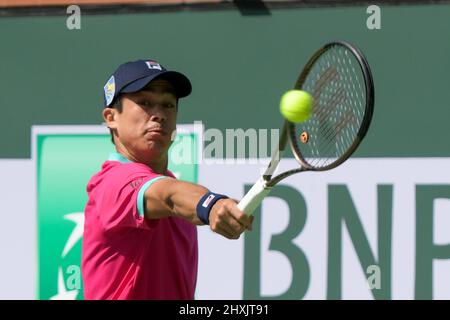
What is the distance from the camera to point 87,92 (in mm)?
5934

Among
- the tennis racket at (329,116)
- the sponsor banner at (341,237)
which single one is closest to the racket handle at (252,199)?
the tennis racket at (329,116)

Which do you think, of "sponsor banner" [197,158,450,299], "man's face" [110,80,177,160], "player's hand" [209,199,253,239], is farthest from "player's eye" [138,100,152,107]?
"sponsor banner" [197,158,450,299]

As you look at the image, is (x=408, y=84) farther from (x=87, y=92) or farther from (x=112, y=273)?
(x=112, y=273)

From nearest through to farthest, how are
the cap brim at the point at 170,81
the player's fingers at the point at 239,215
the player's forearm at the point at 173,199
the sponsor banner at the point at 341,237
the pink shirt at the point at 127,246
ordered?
the player's fingers at the point at 239,215
the player's forearm at the point at 173,199
the pink shirt at the point at 127,246
the cap brim at the point at 170,81
the sponsor banner at the point at 341,237

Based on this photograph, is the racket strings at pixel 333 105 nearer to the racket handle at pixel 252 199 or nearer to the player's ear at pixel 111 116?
the racket handle at pixel 252 199

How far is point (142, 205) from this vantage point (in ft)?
10.4

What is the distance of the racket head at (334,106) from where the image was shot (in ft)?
10.5

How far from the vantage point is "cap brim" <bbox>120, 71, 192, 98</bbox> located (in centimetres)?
358

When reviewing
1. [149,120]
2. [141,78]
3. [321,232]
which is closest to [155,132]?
[149,120]

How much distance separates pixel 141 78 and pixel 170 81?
11 cm

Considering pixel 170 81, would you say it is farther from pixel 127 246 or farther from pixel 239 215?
pixel 239 215

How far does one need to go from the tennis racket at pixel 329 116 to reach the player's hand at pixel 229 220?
0.02 metres
